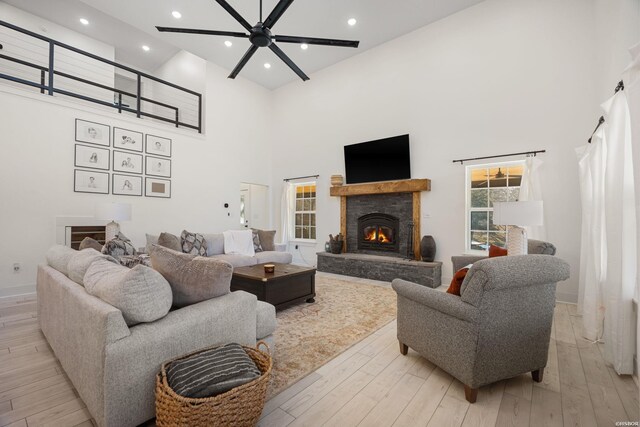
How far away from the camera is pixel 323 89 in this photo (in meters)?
6.88

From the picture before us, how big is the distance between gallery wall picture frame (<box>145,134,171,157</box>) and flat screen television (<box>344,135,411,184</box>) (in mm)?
3830

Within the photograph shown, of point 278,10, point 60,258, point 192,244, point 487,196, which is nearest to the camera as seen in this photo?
point 60,258

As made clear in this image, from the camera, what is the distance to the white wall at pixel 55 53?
16.9 ft

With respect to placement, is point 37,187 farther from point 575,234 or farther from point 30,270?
point 575,234

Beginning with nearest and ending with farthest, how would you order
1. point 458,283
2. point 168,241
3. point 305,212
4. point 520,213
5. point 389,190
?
point 458,283
point 520,213
point 168,241
point 389,190
point 305,212

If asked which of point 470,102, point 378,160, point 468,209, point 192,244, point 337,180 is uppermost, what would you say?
point 470,102

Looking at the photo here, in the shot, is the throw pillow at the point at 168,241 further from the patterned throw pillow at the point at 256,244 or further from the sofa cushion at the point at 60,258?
the sofa cushion at the point at 60,258

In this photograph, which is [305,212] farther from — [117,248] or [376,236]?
[117,248]

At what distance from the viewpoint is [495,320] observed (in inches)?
67.4

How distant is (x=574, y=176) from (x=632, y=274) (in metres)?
2.44

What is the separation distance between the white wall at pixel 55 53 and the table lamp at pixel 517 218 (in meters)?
7.98

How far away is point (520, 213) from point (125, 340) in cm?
319

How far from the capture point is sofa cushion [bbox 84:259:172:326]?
1405 millimetres

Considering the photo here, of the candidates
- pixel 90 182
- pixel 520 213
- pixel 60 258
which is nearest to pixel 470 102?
pixel 520 213
